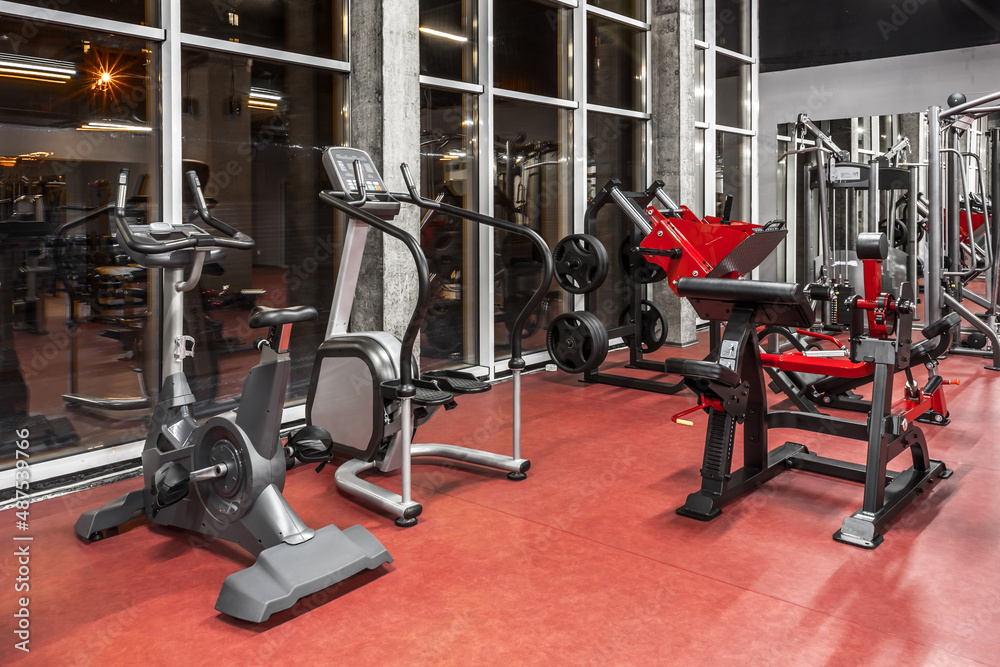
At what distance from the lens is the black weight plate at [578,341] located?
5230mm

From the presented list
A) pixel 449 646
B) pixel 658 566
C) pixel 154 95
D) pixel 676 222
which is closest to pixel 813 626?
pixel 658 566

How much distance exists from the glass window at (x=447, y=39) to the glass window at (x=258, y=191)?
949 mm

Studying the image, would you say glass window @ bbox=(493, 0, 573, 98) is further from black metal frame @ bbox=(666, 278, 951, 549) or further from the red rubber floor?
the red rubber floor

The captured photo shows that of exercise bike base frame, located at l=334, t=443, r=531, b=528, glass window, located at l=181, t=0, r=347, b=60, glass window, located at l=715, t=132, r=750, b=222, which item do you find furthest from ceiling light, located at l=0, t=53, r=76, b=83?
glass window, located at l=715, t=132, r=750, b=222

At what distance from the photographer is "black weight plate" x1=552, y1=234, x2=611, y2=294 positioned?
546 cm

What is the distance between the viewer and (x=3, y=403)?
368 cm

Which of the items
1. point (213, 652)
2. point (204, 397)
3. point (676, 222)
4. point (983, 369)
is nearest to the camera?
point (213, 652)

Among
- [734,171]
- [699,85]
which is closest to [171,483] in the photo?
[699,85]

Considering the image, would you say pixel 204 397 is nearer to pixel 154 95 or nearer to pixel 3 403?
pixel 3 403

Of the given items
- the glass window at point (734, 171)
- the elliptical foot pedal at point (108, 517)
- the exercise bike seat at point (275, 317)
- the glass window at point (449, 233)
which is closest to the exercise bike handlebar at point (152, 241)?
the exercise bike seat at point (275, 317)

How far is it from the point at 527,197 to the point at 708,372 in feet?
13.0

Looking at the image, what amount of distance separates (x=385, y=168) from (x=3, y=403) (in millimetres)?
2545

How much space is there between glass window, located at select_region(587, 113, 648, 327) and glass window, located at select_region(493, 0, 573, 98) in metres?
0.87

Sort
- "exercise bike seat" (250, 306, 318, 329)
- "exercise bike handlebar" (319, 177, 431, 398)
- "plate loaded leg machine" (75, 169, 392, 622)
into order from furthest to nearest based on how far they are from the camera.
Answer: "exercise bike handlebar" (319, 177, 431, 398)
"exercise bike seat" (250, 306, 318, 329)
"plate loaded leg machine" (75, 169, 392, 622)
